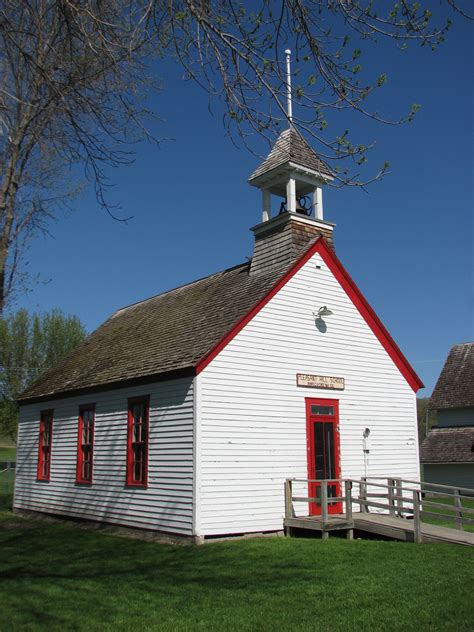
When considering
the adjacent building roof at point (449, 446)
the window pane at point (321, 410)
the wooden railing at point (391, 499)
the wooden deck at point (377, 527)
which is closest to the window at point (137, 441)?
the wooden railing at point (391, 499)

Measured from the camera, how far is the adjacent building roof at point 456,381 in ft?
125

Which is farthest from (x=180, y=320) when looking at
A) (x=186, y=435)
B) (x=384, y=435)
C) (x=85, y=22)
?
(x=85, y=22)

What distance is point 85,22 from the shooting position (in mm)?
8156

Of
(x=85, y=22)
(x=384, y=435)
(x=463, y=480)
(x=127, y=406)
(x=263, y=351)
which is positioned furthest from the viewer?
(x=463, y=480)

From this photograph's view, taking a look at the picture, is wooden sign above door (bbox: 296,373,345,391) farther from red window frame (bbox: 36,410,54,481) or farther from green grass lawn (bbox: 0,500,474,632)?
red window frame (bbox: 36,410,54,481)

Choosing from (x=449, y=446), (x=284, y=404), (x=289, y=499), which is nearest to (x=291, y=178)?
(x=284, y=404)

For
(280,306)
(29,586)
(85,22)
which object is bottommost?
(29,586)

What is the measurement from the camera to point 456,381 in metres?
39.7

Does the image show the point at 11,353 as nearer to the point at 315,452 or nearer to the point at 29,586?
the point at 315,452

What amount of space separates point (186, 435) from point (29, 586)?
502cm

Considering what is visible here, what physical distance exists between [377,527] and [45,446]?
11.1 meters

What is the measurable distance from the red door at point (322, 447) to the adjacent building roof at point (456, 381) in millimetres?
23880

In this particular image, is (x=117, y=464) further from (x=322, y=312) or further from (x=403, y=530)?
(x=403, y=530)

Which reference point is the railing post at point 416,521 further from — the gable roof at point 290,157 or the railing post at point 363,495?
the gable roof at point 290,157
